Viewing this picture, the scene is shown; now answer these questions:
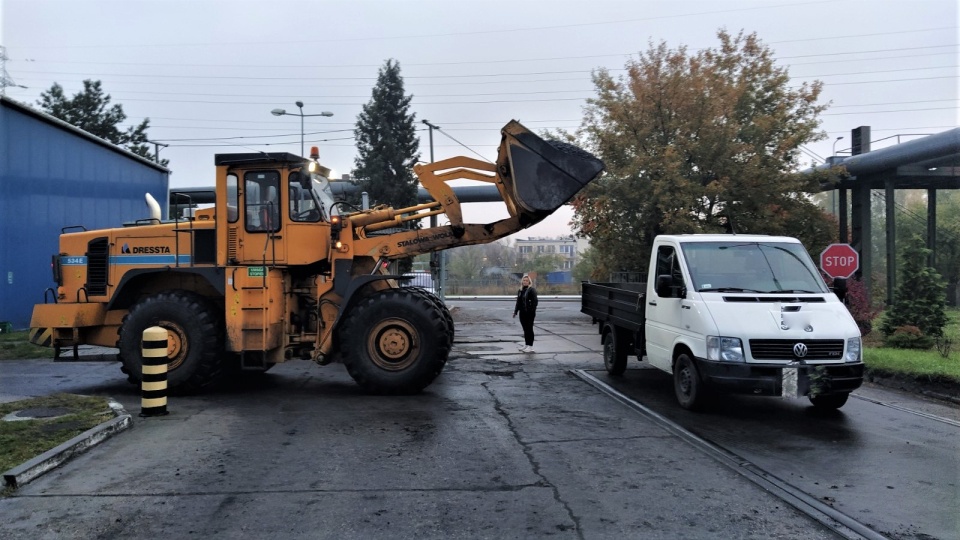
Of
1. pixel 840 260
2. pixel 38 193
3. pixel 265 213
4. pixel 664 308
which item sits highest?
pixel 38 193

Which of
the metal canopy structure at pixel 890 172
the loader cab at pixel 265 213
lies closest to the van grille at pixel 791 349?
the loader cab at pixel 265 213

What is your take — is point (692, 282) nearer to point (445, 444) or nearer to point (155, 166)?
point (445, 444)

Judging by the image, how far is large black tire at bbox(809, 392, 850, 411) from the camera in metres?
8.74

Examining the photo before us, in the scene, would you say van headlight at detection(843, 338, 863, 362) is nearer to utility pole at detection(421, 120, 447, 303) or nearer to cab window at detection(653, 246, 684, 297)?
cab window at detection(653, 246, 684, 297)

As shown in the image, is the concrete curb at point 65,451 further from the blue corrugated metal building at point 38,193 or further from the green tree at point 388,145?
the green tree at point 388,145

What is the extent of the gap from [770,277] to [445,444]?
480 centimetres

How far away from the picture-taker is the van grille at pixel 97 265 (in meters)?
10.7

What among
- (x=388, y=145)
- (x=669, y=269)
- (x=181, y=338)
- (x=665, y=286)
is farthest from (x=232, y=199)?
(x=388, y=145)

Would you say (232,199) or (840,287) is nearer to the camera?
(840,287)

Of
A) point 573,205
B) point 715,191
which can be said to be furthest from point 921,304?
point 573,205

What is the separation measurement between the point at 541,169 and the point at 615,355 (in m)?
3.74

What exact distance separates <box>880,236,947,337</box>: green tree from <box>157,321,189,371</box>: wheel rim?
14.1 metres

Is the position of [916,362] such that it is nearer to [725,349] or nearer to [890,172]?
[725,349]

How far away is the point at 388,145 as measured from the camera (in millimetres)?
34094
